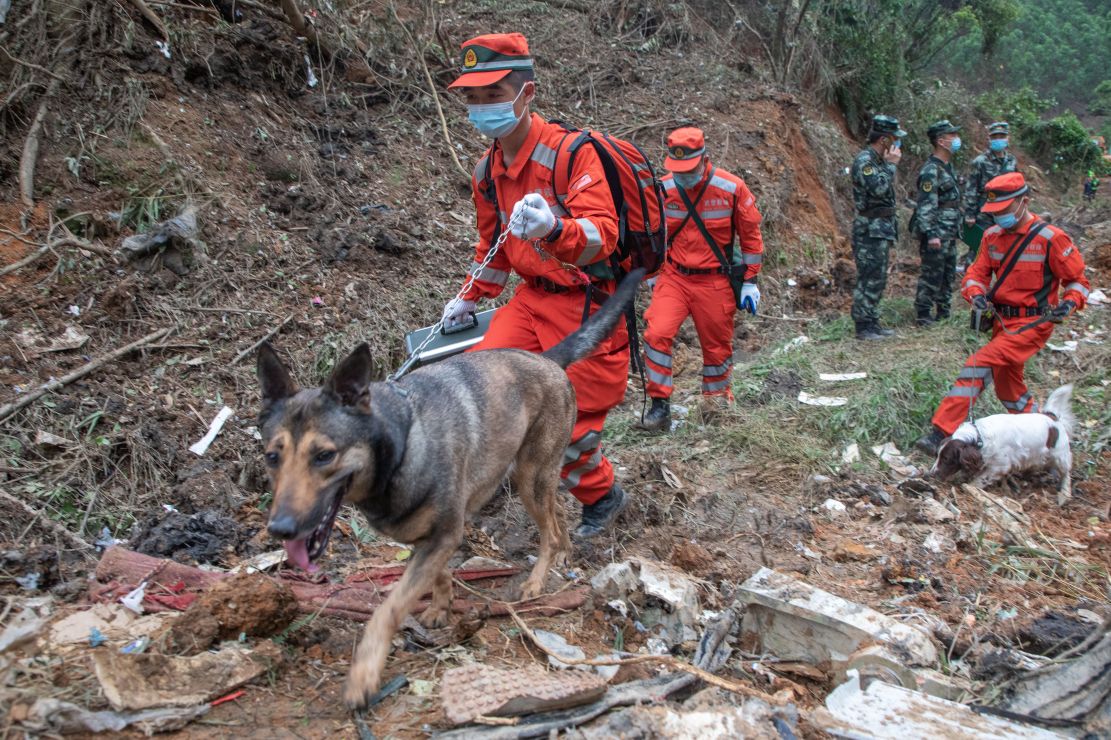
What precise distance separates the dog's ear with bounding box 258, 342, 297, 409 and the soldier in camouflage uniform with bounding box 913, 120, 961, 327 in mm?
9642

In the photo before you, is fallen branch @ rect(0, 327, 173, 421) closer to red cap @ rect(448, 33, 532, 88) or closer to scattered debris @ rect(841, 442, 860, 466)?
red cap @ rect(448, 33, 532, 88)

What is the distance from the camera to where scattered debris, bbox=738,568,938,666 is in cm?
360

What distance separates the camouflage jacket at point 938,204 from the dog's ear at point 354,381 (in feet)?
31.9

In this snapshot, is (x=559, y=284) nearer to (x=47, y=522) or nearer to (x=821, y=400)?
(x=47, y=522)

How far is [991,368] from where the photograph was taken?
6656 mm

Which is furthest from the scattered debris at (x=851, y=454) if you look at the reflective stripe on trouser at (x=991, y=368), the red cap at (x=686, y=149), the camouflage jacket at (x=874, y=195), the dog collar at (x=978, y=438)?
the camouflage jacket at (x=874, y=195)

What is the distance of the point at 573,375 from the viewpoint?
463 cm

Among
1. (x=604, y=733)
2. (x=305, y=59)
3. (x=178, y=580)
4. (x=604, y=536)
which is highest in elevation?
(x=305, y=59)

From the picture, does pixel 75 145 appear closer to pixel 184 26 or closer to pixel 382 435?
pixel 184 26

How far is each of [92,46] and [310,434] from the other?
20.9 feet

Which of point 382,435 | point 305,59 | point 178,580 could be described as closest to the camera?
point 382,435

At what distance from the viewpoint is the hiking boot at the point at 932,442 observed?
670 centimetres

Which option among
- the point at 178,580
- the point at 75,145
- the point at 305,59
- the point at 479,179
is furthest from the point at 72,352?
the point at 305,59

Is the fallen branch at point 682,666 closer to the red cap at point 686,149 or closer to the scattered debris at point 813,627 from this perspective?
the scattered debris at point 813,627
